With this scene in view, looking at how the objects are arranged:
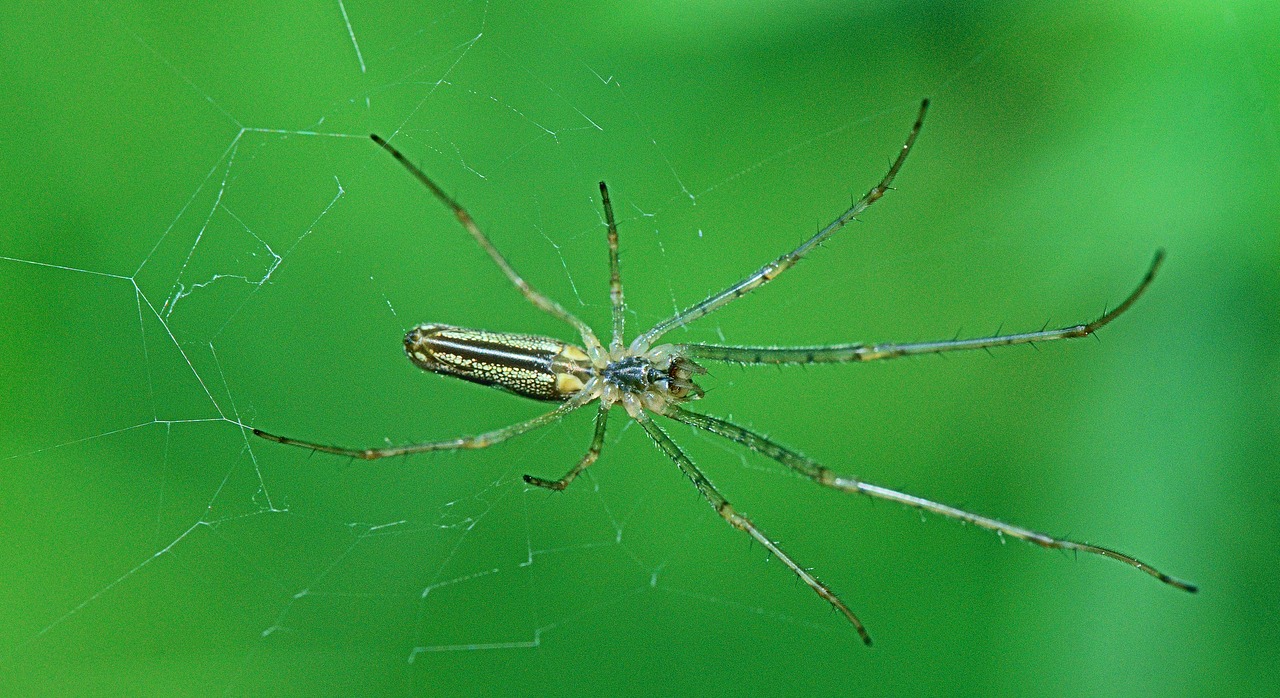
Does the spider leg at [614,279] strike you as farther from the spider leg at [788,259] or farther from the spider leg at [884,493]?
the spider leg at [884,493]

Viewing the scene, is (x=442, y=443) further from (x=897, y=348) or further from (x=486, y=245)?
(x=897, y=348)

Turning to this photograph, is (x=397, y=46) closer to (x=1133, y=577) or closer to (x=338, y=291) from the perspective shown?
(x=338, y=291)

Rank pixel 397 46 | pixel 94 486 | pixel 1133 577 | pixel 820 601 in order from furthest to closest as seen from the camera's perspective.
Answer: pixel 820 601 < pixel 1133 577 < pixel 397 46 < pixel 94 486

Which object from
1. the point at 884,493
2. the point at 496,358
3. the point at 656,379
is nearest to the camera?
the point at 884,493

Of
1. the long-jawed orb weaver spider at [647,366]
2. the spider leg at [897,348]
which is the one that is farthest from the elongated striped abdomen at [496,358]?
the spider leg at [897,348]

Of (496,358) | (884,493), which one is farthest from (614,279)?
(884,493)

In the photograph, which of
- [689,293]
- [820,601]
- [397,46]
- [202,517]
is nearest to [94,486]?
[202,517]

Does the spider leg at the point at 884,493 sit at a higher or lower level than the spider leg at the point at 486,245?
lower
